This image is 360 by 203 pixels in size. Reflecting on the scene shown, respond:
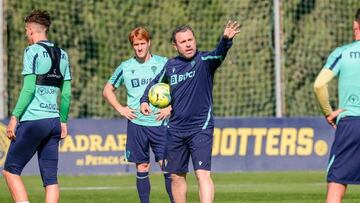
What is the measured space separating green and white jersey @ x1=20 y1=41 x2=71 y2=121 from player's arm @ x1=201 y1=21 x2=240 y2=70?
4.87 ft

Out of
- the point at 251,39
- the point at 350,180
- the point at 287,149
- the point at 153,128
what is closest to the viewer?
the point at 350,180

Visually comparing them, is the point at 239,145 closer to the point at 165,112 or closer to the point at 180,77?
the point at 165,112

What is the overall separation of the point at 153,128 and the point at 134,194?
3.16 metres

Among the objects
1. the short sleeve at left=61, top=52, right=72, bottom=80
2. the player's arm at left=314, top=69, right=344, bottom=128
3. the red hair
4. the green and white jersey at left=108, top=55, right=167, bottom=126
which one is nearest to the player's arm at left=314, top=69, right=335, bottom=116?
the player's arm at left=314, top=69, right=344, bottom=128

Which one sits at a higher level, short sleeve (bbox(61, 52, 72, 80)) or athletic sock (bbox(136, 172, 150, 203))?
short sleeve (bbox(61, 52, 72, 80))

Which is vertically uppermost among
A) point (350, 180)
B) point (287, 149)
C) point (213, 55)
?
point (213, 55)

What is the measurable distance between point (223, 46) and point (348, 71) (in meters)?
1.81

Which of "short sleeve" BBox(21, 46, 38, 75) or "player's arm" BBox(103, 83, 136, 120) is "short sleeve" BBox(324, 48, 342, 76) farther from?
"player's arm" BBox(103, 83, 136, 120)

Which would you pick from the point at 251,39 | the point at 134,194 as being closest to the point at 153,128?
the point at 134,194

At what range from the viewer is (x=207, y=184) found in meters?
12.4

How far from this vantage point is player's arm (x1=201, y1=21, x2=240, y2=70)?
11820 mm

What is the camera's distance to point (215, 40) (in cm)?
3014

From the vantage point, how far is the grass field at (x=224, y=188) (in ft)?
54.6

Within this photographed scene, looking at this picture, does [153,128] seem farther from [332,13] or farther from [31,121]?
[332,13]
